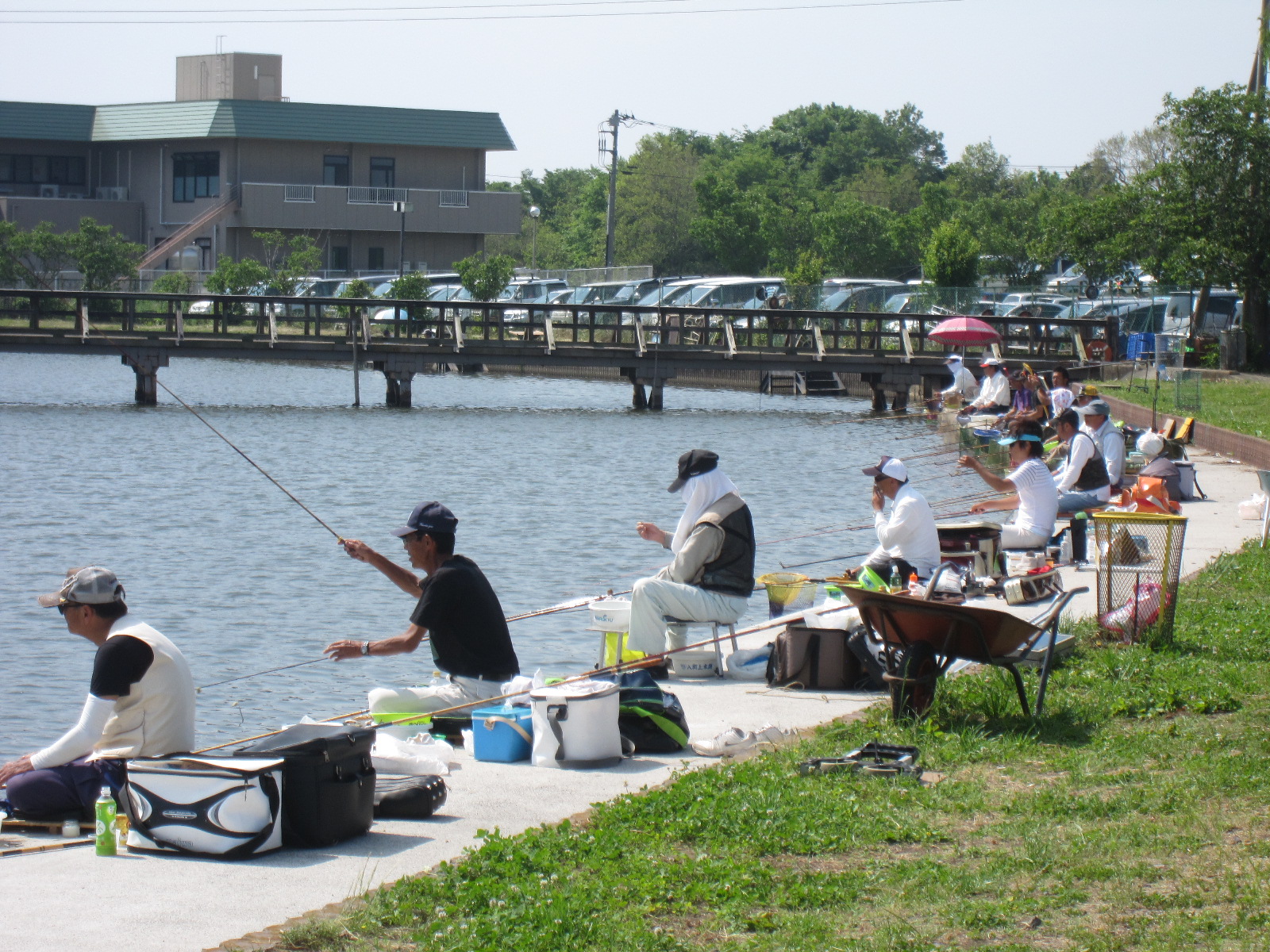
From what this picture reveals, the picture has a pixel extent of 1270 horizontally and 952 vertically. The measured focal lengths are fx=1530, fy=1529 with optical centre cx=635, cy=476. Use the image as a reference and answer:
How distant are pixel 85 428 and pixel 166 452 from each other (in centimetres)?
424

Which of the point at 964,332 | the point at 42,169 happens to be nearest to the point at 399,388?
the point at 964,332

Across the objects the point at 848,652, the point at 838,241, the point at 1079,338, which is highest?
the point at 838,241

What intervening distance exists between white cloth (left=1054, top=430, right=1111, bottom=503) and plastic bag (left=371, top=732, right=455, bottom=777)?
8.69 m

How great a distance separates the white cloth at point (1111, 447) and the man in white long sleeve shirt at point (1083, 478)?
48.7 inches

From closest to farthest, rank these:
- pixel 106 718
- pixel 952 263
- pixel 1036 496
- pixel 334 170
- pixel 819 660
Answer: pixel 106 718
pixel 819 660
pixel 1036 496
pixel 952 263
pixel 334 170

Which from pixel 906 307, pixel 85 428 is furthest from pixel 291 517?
pixel 906 307

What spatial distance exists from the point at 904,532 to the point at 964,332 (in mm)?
21511

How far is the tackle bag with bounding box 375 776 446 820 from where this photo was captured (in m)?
5.98

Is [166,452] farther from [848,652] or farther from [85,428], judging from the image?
[848,652]

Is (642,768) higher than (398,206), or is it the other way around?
(398,206)

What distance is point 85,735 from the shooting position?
607cm

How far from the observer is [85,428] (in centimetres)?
3191

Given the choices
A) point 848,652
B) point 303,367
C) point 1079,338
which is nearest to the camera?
point 848,652

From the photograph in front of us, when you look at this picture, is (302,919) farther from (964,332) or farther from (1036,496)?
(964,332)
